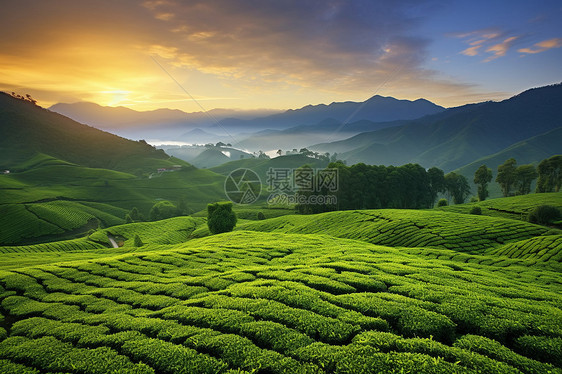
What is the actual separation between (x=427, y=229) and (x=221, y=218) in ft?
147

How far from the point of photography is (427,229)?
4306 centimetres

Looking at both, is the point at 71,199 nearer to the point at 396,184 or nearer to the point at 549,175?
the point at 396,184

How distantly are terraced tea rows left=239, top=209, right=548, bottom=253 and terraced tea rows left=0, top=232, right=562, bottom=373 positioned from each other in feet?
60.2

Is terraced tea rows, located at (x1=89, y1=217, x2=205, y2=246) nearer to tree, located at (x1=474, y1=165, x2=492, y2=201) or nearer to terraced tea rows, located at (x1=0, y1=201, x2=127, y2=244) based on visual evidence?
terraced tea rows, located at (x1=0, y1=201, x2=127, y2=244)

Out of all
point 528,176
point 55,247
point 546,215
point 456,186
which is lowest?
point 55,247

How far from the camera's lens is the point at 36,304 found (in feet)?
52.9

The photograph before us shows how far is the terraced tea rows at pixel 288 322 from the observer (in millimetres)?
9227

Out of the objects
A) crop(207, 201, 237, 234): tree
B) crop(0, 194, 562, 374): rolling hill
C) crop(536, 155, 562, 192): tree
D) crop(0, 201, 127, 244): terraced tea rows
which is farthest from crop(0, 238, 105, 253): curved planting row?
crop(536, 155, 562, 192): tree

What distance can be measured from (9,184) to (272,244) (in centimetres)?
19446

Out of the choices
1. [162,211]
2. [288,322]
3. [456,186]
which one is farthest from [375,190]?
[162,211]

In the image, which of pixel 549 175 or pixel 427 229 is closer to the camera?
pixel 427 229

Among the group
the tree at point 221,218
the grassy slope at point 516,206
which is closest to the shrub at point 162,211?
the tree at point 221,218

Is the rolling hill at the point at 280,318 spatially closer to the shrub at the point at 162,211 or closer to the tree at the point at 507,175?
the tree at the point at 507,175

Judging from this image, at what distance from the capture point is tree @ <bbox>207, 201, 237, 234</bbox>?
200 feet
